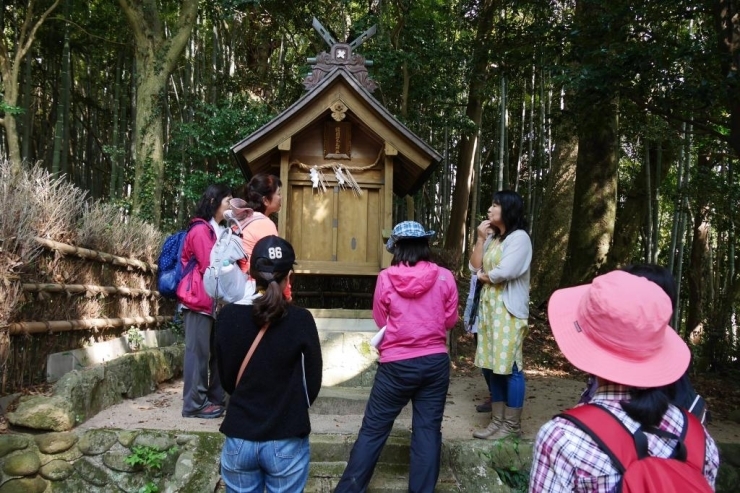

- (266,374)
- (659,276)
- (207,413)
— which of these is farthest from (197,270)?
(659,276)

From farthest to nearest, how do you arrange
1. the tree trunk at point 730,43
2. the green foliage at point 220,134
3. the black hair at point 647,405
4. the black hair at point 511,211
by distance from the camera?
the green foliage at point 220,134 < the tree trunk at point 730,43 < the black hair at point 511,211 < the black hair at point 647,405

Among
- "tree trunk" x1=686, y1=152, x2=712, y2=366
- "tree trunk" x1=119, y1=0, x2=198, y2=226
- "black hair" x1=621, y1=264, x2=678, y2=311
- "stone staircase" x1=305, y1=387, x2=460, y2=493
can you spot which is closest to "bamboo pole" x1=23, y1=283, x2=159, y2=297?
"stone staircase" x1=305, y1=387, x2=460, y2=493

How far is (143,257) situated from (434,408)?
5.25 meters

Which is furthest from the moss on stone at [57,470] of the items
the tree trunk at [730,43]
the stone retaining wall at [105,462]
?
the tree trunk at [730,43]

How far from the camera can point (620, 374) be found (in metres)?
1.32

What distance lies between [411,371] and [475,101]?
28.4 ft

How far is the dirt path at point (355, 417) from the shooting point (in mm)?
4066

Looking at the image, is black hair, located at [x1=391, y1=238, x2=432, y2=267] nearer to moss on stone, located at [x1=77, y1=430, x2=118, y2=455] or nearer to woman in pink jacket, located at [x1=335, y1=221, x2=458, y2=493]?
woman in pink jacket, located at [x1=335, y1=221, x2=458, y2=493]

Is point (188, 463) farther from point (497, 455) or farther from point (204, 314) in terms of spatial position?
point (497, 455)

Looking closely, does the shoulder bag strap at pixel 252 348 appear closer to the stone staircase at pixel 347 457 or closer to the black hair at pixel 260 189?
the stone staircase at pixel 347 457

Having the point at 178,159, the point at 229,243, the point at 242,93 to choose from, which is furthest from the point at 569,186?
the point at 229,243

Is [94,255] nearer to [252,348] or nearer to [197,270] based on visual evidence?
[197,270]

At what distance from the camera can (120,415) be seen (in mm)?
4266

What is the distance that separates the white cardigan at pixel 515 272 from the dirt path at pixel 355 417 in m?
0.95
